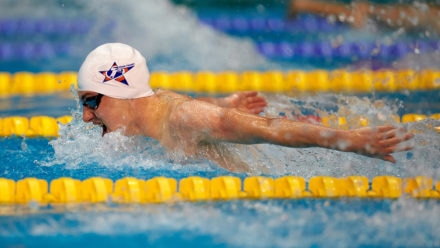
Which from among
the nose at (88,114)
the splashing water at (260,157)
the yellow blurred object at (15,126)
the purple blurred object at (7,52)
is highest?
the purple blurred object at (7,52)

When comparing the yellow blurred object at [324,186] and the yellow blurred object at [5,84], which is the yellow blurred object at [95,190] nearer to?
the yellow blurred object at [324,186]

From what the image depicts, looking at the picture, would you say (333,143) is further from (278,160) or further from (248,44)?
(248,44)

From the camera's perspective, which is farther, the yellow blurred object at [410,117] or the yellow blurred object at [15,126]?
the yellow blurred object at [410,117]

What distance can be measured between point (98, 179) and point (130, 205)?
7.6 inches

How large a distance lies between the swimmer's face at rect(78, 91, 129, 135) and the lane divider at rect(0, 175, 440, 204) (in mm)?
264

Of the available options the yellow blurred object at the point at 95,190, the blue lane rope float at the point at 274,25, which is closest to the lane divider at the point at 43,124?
the yellow blurred object at the point at 95,190

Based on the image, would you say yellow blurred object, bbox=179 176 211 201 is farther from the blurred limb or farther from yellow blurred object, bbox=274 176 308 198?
the blurred limb

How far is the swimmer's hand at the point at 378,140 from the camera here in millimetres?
2691

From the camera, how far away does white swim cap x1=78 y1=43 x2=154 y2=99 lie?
3107 millimetres

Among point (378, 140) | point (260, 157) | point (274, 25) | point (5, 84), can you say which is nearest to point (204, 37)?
point (274, 25)

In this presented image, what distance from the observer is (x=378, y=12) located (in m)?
6.86

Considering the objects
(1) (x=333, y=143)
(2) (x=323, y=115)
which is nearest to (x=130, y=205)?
(1) (x=333, y=143)

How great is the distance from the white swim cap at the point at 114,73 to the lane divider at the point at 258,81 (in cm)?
196

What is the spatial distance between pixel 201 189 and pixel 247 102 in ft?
2.92
